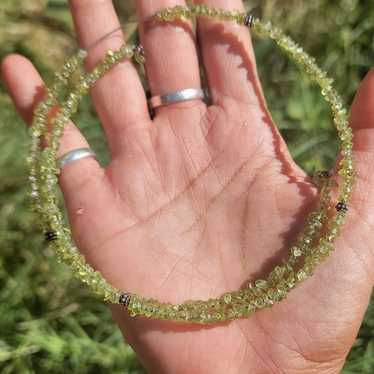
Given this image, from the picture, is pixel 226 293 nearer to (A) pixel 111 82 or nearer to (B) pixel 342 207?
(B) pixel 342 207

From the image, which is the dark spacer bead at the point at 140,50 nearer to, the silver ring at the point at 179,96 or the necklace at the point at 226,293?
the necklace at the point at 226,293

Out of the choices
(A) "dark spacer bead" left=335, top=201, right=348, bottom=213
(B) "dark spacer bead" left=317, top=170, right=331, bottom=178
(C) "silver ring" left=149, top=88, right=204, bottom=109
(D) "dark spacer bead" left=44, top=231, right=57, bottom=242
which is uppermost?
(C) "silver ring" left=149, top=88, right=204, bottom=109

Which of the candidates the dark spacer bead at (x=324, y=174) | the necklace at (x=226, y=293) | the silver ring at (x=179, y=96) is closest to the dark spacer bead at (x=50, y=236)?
the necklace at (x=226, y=293)

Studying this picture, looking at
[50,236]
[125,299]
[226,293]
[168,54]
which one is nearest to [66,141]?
[50,236]

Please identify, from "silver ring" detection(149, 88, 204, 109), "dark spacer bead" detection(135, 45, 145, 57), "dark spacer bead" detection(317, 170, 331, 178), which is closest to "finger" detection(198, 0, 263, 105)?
"silver ring" detection(149, 88, 204, 109)

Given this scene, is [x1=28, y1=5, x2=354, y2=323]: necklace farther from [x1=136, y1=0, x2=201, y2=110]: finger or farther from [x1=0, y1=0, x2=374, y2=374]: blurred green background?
Answer: [x1=0, y1=0, x2=374, y2=374]: blurred green background

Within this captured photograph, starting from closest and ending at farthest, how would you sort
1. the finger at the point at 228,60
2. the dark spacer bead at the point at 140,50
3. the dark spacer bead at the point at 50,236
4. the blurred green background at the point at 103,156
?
the dark spacer bead at the point at 50,236 → the finger at the point at 228,60 → the dark spacer bead at the point at 140,50 → the blurred green background at the point at 103,156

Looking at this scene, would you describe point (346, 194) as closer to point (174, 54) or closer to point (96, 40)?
point (174, 54)
